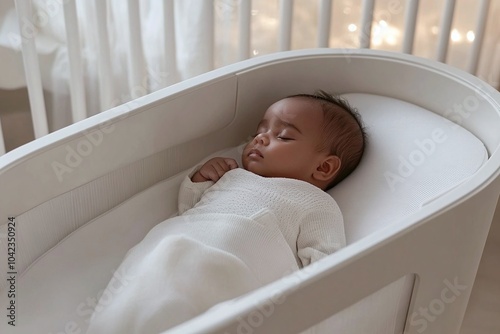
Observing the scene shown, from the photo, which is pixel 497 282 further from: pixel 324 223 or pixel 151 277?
pixel 151 277

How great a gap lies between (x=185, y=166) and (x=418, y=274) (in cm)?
55

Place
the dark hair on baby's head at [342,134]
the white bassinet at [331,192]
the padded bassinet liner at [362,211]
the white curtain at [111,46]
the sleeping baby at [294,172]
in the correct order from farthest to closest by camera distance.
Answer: the white curtain at [111,46]
the dark hair on baby's head at [342,134]
the sleeping baby at [294,172]
the padded bassinet liner at [362,211]
the white bassinet at [331,192]

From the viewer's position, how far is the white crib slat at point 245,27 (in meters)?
1.75

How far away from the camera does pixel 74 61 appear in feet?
5.76

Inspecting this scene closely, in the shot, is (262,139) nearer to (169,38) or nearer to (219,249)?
(219,249)

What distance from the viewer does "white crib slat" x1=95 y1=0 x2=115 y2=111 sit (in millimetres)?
1725

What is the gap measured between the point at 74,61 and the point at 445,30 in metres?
0.87

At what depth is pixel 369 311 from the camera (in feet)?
3.62

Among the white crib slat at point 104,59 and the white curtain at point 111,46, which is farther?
the white curtain at point 111,46

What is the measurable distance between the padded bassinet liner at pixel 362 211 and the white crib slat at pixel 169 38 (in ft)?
1.35

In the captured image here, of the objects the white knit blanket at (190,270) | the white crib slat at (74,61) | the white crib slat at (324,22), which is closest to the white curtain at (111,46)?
the white crib slat at (74,61)

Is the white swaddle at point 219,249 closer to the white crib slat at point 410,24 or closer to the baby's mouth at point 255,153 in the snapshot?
the baby's mouth at point 255,153

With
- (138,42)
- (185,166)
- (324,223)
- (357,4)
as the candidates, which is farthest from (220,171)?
(357,4)

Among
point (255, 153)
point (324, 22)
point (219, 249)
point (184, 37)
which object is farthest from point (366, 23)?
point (219, 249)
